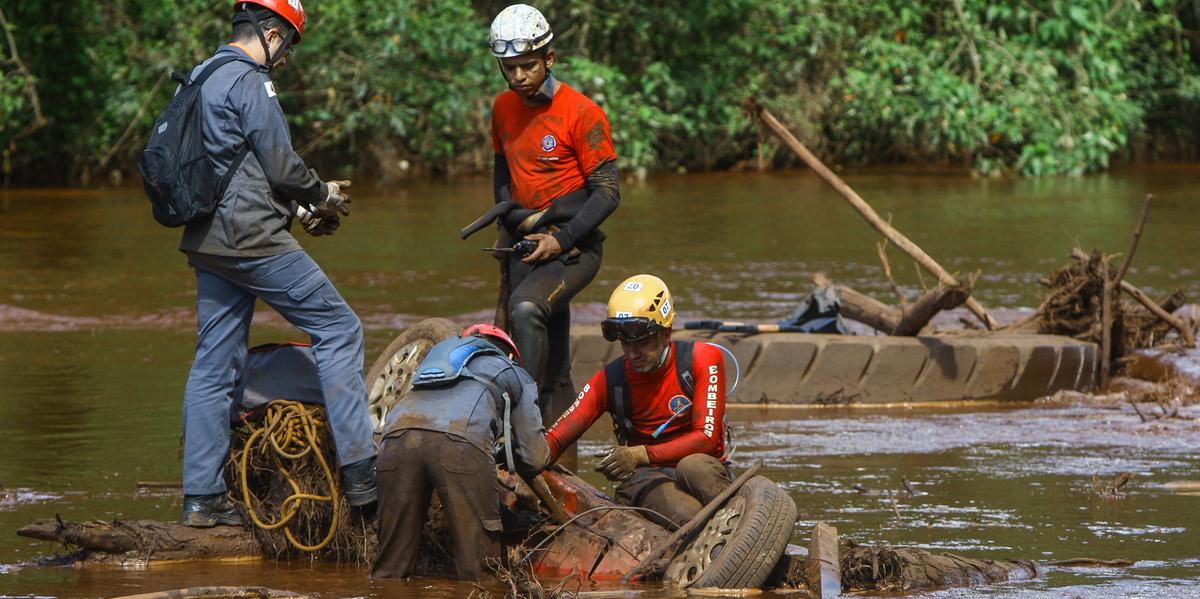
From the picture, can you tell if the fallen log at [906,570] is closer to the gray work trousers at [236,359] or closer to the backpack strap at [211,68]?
the gray work trousers at [236,359]

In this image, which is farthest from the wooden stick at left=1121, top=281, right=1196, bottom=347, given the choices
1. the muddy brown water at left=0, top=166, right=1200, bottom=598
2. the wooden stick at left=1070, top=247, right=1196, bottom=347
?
the muddy brown water at left=0, top=166, right=1200, bottom=598

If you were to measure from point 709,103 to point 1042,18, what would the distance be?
17.2 feet

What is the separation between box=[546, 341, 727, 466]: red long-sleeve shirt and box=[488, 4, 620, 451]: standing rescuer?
0.68m

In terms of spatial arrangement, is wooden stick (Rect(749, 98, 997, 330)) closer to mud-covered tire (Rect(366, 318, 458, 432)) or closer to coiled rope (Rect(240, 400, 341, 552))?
mud-covered tire (Rect(366, 318, 458, 432))

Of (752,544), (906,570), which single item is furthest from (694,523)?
(906,570)

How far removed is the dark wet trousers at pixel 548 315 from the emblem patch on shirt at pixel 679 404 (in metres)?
0.82

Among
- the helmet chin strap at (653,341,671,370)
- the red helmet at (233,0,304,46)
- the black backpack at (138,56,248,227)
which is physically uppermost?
the red helmet at (233,0,304,46)

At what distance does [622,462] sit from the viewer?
6965 mm

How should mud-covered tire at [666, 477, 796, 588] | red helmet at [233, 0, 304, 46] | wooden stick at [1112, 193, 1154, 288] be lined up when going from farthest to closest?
wooden stick at [1112, 193, 1154, 288]
red helmet at [233, 0, 304, 46]
mud-covered tire at [666, 477, 796, 588]

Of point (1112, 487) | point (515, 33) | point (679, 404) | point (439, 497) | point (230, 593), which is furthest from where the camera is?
point (1112, 487)

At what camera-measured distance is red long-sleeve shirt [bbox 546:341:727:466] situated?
703cm

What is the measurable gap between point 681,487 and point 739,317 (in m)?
7.08

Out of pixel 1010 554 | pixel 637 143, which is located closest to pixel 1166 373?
pixel 1010 554

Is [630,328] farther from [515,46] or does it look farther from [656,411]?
[515,46]
